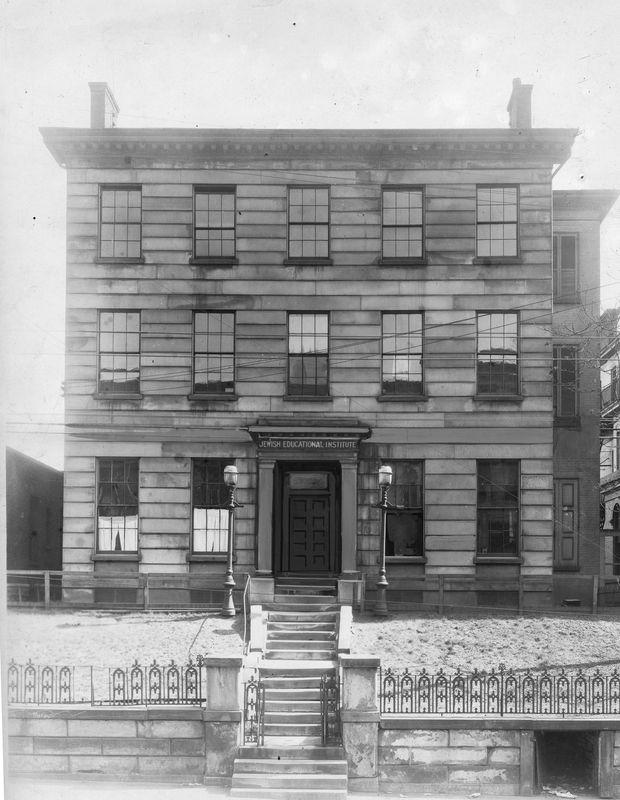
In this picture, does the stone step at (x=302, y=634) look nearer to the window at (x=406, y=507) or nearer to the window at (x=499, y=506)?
the window at (x=406, y=507)

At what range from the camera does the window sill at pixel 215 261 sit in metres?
21.5

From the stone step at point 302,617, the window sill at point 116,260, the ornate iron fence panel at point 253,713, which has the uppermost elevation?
the window sill at point 116,260

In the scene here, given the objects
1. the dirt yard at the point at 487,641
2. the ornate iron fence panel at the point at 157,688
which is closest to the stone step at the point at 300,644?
the dirt yard at the point at 487,641

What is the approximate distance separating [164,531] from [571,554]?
451 inches

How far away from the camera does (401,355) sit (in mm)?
21766

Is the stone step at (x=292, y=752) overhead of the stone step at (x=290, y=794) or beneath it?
overhead

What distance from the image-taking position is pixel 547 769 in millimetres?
14922

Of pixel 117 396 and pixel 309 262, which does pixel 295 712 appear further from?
pixel 309 262

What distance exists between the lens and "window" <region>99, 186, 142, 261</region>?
70.0ft

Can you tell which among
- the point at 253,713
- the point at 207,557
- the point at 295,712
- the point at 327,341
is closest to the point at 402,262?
the point at 327,341

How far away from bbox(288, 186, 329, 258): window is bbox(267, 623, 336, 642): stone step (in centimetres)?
897

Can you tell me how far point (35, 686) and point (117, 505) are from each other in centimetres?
704

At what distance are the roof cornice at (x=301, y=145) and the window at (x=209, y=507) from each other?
747 cm

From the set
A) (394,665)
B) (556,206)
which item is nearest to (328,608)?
(394,665)
